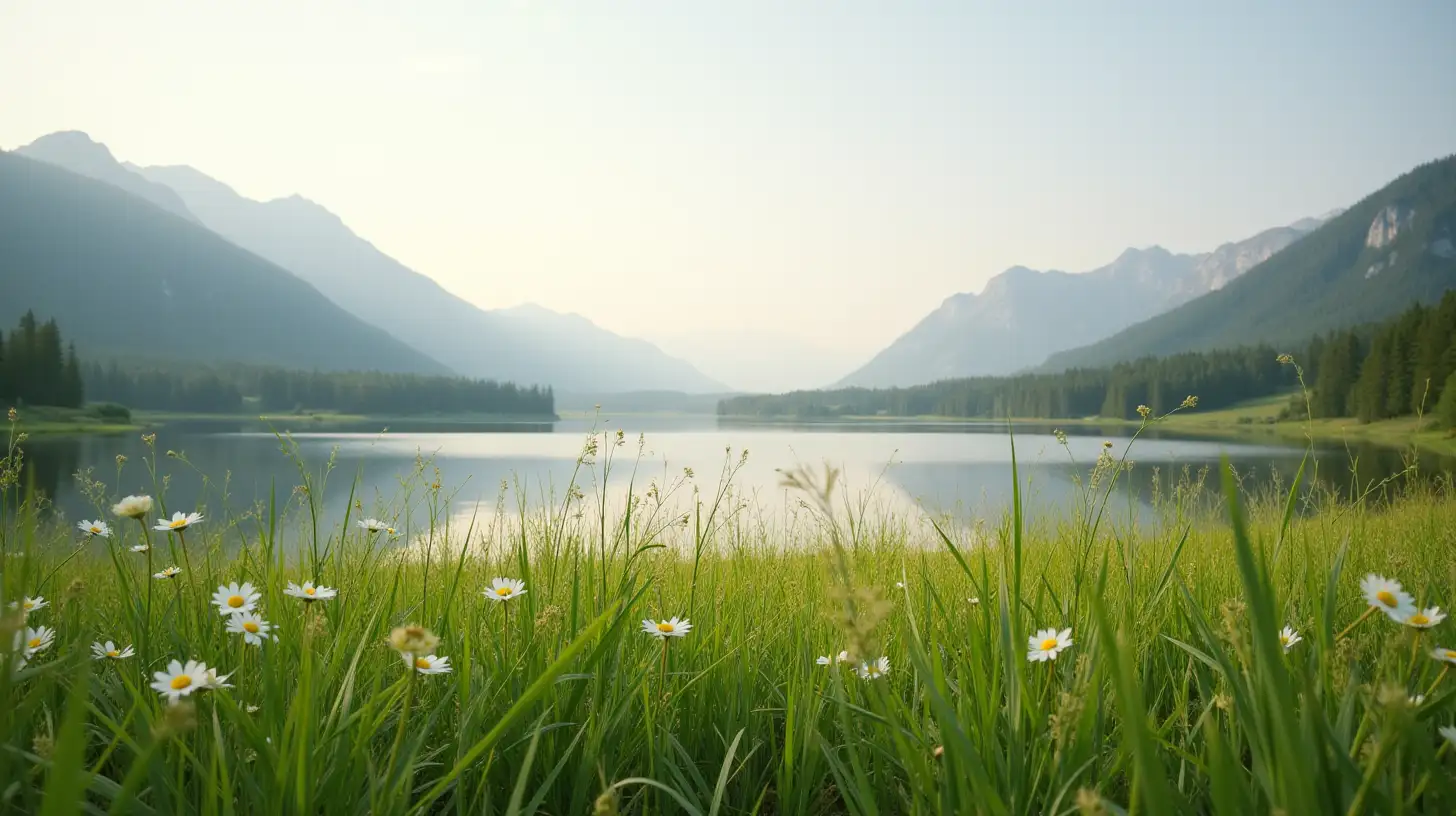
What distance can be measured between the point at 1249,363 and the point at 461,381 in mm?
112509

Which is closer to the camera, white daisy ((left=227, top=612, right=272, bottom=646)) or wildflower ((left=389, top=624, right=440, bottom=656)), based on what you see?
wildflower ((left=389, top=624, right=440, bottom=656))

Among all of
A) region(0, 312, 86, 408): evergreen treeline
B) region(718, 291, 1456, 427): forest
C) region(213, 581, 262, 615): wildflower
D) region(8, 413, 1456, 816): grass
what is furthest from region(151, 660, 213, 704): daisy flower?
region(0, 312, 86, 408): evergreen treeline

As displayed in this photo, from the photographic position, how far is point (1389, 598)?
3.80ft

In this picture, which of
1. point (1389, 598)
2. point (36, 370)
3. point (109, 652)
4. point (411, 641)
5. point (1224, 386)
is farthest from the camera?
point (1224, 386)

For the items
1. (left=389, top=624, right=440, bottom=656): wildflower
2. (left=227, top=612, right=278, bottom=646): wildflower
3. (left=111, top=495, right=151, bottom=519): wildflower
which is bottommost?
(left=227, top=612, right=278, bottom=646): wildflower

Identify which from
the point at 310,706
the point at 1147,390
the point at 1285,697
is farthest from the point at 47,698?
the point at 1147,390

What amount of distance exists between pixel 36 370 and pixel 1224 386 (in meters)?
120

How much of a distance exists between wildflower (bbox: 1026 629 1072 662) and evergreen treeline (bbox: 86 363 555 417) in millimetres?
103868

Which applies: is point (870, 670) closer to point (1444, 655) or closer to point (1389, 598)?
point (1389, 598)

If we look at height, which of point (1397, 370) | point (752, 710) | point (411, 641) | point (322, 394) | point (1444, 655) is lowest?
point (752, 710)

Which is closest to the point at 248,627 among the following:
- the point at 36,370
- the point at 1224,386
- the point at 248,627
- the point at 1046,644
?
the point at 248,627

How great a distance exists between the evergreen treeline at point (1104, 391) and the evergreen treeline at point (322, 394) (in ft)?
172

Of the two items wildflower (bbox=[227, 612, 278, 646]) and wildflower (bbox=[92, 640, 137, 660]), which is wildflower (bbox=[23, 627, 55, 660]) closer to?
wildflower (bbox=[92, 640, 137, 660])

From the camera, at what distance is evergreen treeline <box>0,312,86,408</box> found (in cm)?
4825
